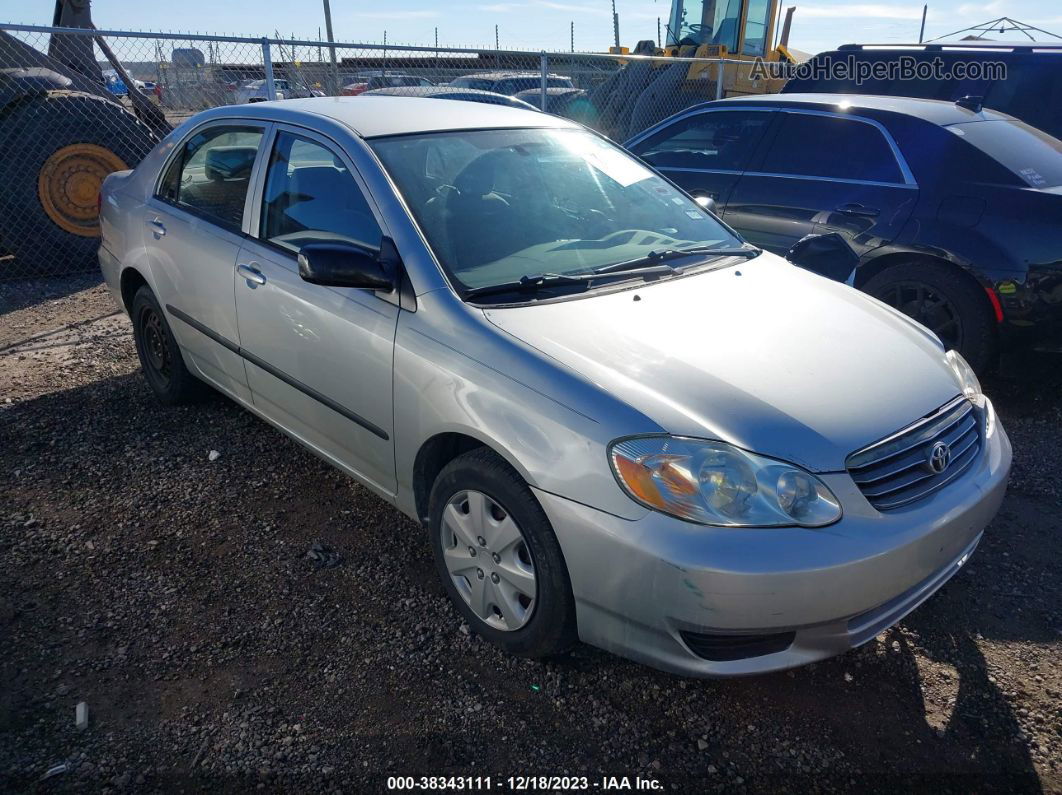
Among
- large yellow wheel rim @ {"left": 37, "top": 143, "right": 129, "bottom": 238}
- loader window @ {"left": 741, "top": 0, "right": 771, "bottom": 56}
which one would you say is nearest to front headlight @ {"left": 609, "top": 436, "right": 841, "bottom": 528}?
large yellow wheel rim @ {"left": 37, "top": 143, "right": 129, "bottom": 238}

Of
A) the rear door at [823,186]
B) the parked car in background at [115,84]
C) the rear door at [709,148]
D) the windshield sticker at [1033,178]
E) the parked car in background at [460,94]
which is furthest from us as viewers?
the parked car in background at [460,94]

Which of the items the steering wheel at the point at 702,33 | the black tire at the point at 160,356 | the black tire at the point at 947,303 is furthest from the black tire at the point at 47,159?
the steering wheel at the point at 702,33

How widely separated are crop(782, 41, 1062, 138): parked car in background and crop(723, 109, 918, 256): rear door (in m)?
2.26

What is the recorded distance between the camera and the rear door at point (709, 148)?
5.64 metres

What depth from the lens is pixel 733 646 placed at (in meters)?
2.20

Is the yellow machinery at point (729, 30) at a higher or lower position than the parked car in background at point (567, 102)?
higher

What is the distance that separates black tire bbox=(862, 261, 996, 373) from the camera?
15.0 ft

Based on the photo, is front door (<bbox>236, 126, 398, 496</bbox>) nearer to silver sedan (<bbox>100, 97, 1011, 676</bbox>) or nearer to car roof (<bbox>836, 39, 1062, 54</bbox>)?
silver sedan (<bbox>100, 97, 1011, 676</bbox>)

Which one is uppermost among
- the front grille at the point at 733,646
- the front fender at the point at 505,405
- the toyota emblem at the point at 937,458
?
the front fender at the point at 505,405

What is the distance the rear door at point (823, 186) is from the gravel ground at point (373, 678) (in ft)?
6.35

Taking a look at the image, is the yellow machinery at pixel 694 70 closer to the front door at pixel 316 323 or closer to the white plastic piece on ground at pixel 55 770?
the front door at pixel 316 323

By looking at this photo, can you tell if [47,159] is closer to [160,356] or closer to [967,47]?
[160,356]

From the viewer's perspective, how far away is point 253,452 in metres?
4.12

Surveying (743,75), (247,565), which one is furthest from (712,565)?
(743,75)
